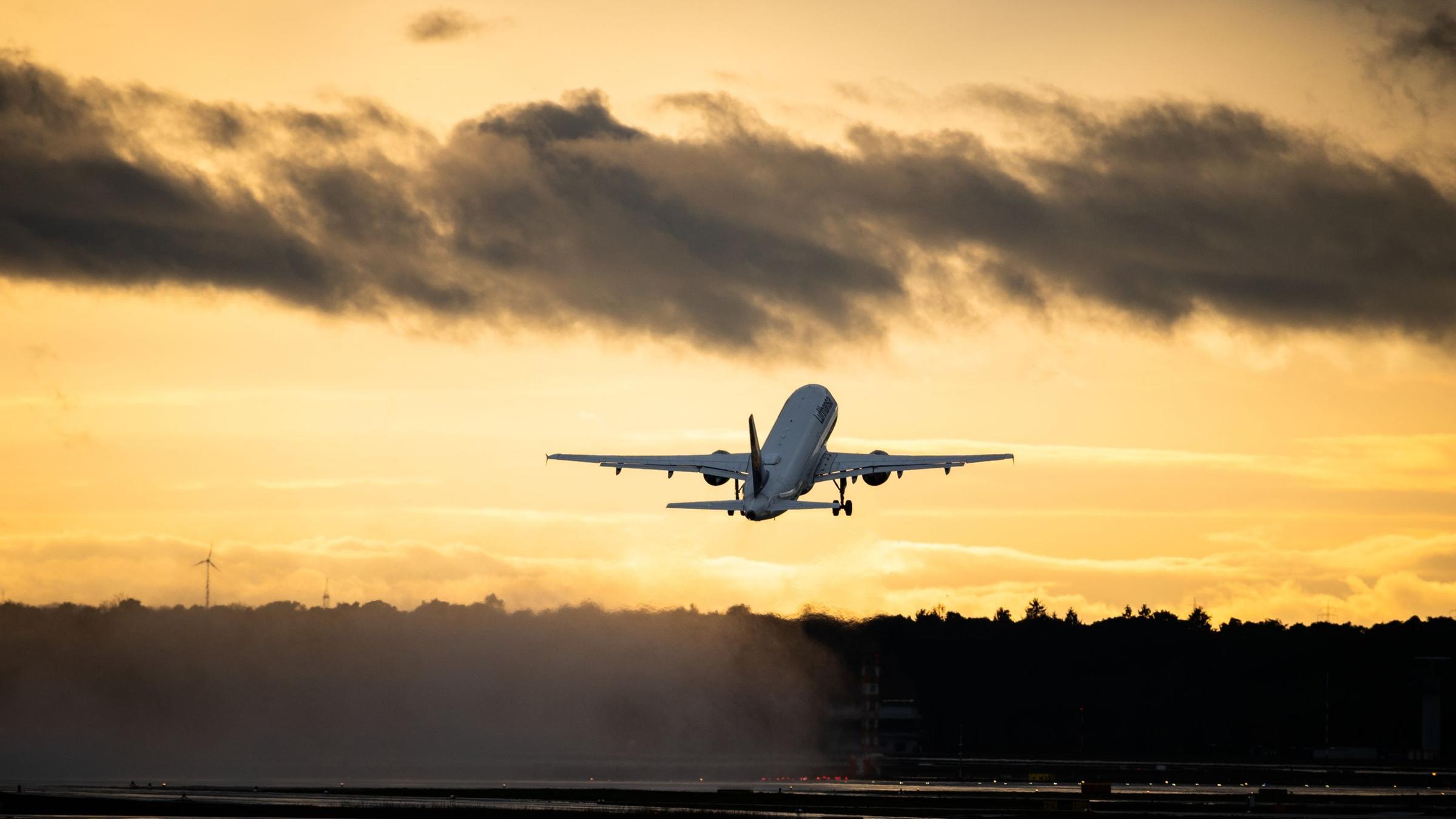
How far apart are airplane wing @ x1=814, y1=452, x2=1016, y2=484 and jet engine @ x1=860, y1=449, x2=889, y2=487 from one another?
0.14ft

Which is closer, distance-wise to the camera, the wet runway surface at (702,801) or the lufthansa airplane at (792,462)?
the wet runway surface at (702,801)

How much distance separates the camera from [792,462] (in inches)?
4919

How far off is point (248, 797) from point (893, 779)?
43644mm

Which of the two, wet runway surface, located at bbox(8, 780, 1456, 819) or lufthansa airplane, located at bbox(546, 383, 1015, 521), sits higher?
lufthansa airplane, located at bbox(546, 383, 1015, 521)

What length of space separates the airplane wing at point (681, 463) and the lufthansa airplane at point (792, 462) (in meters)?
0.04

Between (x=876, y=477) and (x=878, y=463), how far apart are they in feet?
4.08

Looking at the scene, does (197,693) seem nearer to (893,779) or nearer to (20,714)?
(20,714)

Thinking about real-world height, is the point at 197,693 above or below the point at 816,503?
below

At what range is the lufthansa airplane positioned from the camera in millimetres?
120375

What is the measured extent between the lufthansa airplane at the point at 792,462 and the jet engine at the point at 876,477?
0.06 meters

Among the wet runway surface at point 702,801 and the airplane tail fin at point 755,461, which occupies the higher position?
the airplane tail fin at point 755,461

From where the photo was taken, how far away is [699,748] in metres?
138

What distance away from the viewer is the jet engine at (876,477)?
5167 inches

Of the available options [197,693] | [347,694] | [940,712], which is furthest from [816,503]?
[940,712]
